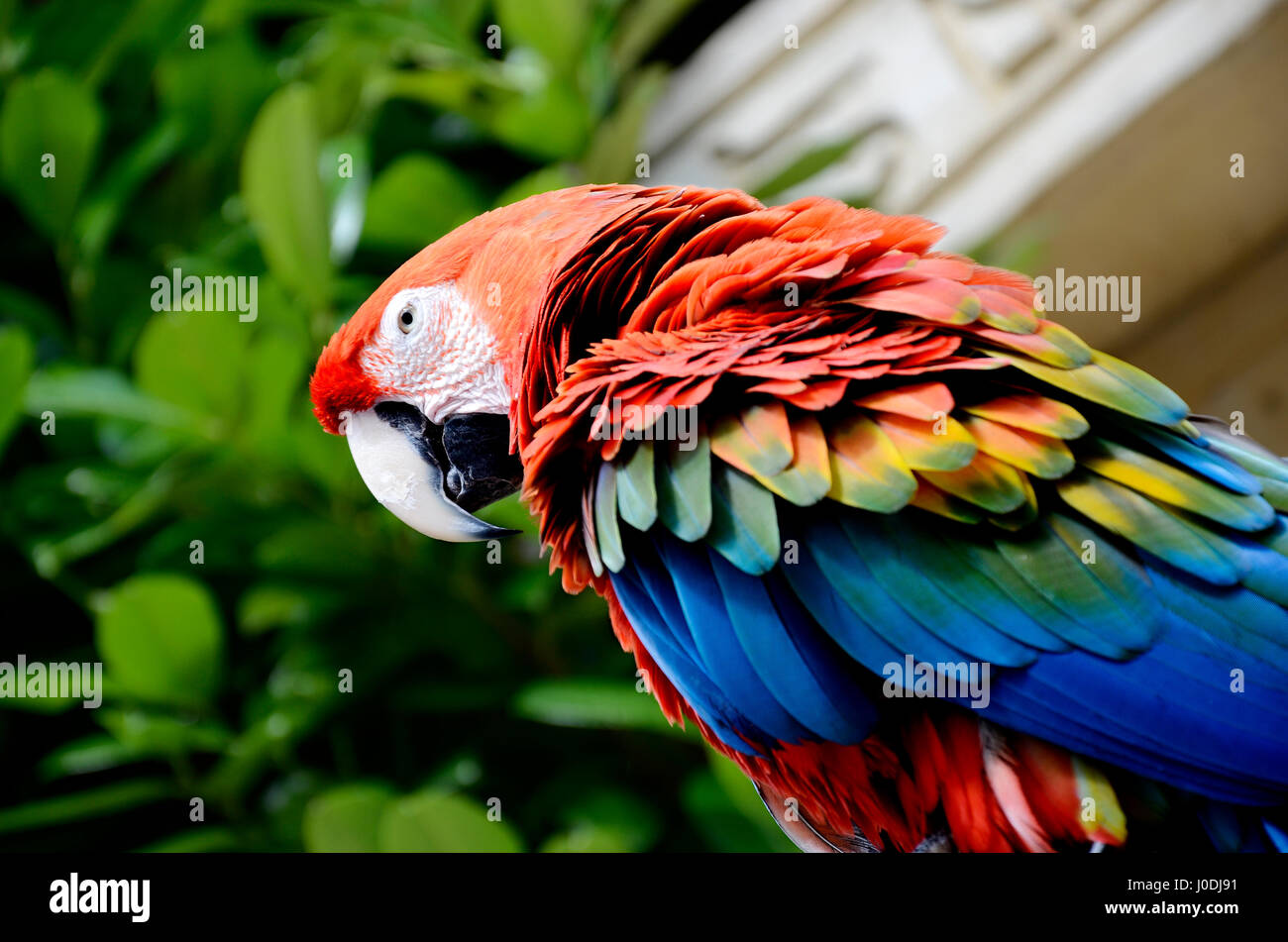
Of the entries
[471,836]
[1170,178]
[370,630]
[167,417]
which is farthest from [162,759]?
[1170,178]

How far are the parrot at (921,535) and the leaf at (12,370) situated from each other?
636 mm

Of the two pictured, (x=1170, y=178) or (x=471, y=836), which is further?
(x=1170, y=178)

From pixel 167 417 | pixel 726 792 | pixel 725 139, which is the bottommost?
Result: pixel 726 792

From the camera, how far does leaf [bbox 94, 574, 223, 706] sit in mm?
808

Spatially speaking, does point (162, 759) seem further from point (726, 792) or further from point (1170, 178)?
point (1170, 178)

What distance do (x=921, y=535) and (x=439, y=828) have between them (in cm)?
39

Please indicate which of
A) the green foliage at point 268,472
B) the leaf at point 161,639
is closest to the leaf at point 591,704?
the green foliage at point 268,472

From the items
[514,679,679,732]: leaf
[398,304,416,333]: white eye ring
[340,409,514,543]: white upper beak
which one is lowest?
[514,679,679,732]: leaf

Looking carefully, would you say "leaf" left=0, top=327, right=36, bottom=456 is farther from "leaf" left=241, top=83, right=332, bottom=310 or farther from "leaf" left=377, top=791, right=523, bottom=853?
"leaf" left=377, top=791, right=523, bottom=853

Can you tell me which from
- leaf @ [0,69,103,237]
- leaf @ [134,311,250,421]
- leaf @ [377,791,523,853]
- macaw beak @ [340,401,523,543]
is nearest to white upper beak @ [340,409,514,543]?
macaw beak @ [340,401,523,543]

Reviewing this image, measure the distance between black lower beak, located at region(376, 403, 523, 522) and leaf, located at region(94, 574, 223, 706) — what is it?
451 millimetres

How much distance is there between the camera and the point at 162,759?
3.22 ft

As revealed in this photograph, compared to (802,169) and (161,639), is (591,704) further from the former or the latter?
(802,169)

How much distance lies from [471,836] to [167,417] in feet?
1.31
